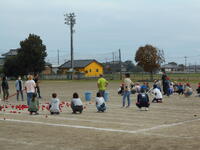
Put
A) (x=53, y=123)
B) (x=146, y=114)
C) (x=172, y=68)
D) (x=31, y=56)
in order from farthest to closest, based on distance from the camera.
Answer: (x=172, y=68), (x=31, y=56), (x=146, y=114), (x=53, y=123)

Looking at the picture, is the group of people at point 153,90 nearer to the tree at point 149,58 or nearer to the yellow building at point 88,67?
the tree at point 149,58

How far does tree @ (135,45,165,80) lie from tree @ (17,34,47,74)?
2838 cm

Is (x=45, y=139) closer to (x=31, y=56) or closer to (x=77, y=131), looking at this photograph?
(x=77, y=131)

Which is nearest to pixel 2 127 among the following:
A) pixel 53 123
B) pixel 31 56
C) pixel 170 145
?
pixel 53 123

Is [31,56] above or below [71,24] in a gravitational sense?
below

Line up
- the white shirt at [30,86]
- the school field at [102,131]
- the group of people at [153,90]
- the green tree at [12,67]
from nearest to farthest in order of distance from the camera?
the school field at [102,131] < the group of people at [153,90] < the white shirt at [30,86] < the green tree at [12,67]

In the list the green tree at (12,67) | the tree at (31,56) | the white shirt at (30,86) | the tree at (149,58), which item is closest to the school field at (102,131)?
the white shirt at (30,86)

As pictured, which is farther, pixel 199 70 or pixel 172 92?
pixel 199 70

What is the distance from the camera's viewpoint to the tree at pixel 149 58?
5953cm

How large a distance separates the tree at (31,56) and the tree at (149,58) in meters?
28.4

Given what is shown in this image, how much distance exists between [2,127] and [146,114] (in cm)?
599

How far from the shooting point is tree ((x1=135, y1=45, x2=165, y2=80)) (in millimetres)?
59531

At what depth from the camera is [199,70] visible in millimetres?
87438

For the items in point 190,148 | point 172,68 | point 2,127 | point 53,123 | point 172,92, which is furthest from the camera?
point 172,68
